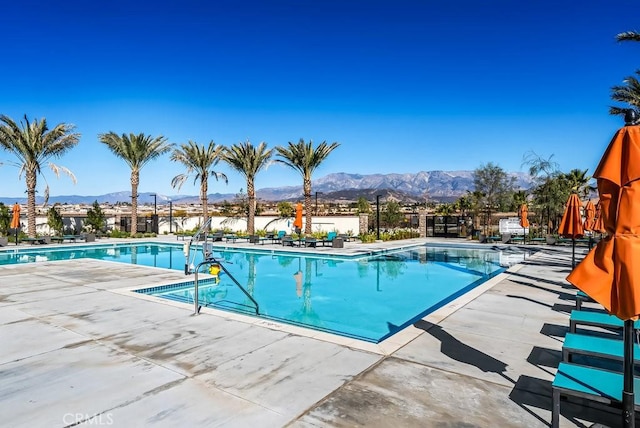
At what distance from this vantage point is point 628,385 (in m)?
2.73

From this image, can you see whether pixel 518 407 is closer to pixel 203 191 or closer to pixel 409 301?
pixel 409 301

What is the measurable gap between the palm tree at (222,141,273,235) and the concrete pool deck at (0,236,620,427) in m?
19.9

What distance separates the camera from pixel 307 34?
83.6 feet

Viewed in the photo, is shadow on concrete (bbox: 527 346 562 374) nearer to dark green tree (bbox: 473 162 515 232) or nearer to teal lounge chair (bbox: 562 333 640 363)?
teal lounge chair (bbox: 562 333 640 363)

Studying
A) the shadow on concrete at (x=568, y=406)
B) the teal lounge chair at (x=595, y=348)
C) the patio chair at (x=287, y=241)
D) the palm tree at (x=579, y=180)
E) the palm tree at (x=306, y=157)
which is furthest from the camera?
the palm tree at (x=579, y=180)

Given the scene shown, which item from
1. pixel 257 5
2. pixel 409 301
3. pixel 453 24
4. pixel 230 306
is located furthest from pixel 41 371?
pixel 453 24

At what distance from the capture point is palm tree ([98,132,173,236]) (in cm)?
2730

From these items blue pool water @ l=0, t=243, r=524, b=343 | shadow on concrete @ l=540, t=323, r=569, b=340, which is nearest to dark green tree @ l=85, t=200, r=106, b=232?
blue pool water @ l=0, t=243, r=524, b=343

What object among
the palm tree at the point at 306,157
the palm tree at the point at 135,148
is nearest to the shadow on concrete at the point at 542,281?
the palm tree at the point at 306,157

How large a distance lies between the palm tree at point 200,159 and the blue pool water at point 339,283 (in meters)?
8.06

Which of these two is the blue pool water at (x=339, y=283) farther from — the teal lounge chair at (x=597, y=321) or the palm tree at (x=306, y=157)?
the palm tree at (x=306, y=157)

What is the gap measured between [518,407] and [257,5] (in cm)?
2183

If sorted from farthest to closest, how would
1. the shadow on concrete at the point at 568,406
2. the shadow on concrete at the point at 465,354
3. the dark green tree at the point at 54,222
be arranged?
the dark green tree at the point at 54,222 < the shadow on concrete at the point at 465,354 < the shadow on concrete at the point at 568,406

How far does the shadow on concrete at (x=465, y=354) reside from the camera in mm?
4527
